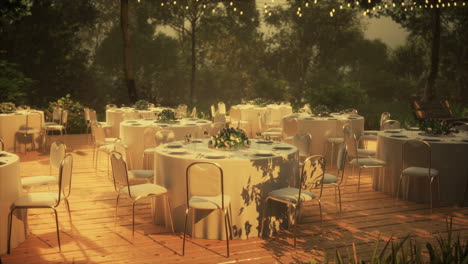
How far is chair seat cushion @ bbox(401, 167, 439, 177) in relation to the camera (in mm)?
6543

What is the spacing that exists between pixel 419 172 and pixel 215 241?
2942 mm

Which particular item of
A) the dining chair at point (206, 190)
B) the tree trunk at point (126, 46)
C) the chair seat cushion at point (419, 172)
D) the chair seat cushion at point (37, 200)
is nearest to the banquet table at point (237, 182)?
the dining chair at point (206, 190)

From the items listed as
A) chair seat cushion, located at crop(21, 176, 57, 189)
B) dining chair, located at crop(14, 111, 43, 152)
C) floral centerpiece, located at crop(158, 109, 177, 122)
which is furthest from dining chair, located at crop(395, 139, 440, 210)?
dining chair, located at crop(14, 111, 43, 152)

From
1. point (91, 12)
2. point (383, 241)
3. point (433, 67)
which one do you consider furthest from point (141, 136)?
point (91, 12)

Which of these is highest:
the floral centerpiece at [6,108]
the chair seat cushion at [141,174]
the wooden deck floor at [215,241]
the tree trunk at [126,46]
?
the tree trunk at [126,46]

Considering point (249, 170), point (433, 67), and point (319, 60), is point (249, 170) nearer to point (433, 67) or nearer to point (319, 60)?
point (433, 67)

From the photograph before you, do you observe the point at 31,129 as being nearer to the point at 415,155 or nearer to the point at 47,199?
the point at 47,199

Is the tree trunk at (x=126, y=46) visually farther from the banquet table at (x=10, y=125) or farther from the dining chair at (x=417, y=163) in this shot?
the dining chair at (x=417, y=163)

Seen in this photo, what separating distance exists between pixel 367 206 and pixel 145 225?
2.96 m

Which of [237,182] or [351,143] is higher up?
[351,143]

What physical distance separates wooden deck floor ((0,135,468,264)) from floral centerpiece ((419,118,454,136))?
1.16m

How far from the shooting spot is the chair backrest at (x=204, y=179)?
5184mm

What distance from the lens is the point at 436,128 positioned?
24.5ft

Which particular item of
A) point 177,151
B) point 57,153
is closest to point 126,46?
point 57,153
